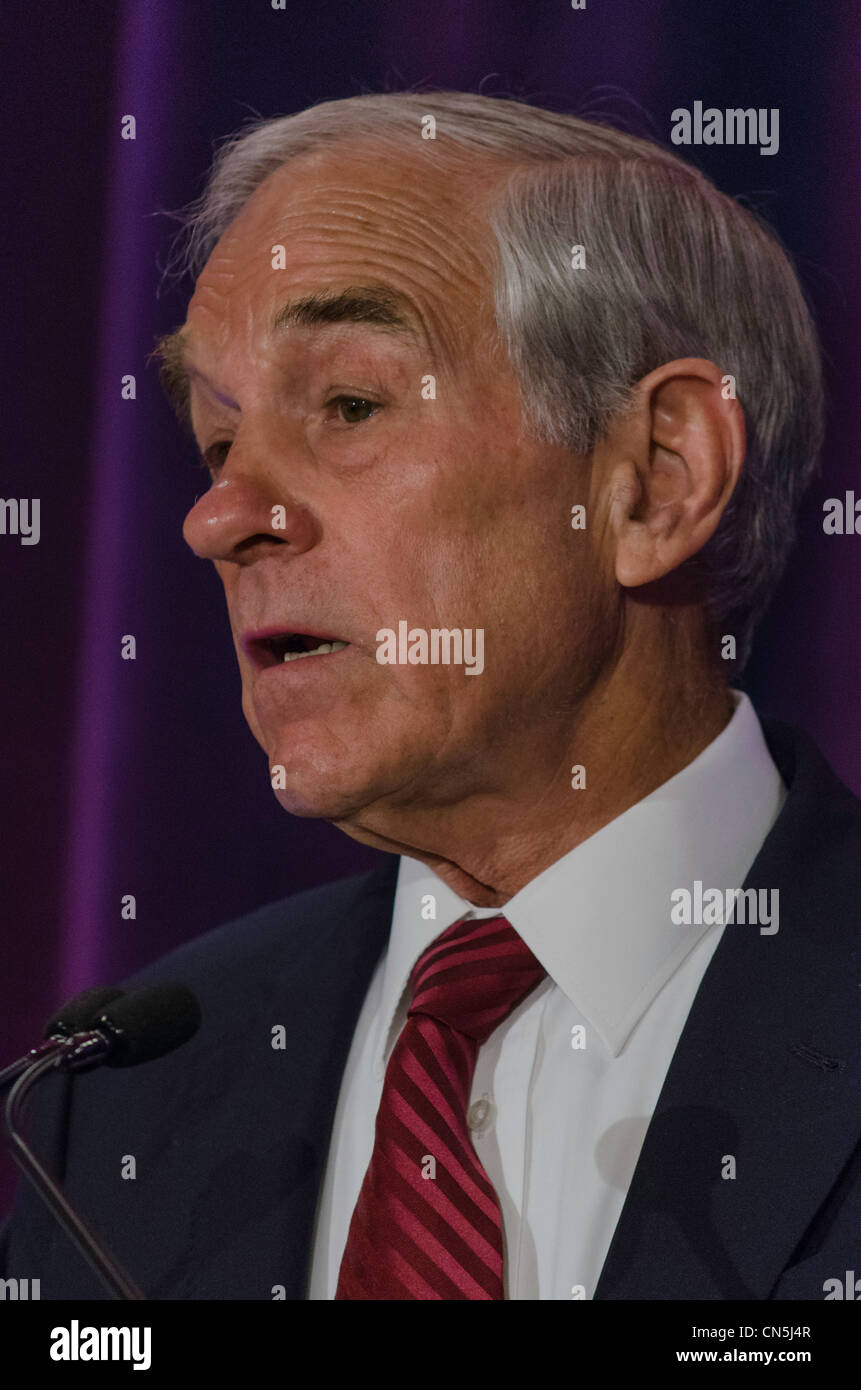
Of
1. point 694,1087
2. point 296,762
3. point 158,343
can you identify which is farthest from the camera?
point 158,343

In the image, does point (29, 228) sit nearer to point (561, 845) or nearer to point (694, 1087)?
point (561, 845)

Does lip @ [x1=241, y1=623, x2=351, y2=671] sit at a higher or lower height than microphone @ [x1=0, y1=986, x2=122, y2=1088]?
higher

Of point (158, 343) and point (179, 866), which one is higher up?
point (158, 343)

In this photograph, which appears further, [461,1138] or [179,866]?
[179,866]

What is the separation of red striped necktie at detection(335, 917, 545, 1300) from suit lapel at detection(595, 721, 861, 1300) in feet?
0.47

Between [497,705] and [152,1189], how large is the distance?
0.64 m

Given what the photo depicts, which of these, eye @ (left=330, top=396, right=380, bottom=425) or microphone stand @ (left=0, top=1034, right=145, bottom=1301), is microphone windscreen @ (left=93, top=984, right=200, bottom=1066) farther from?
eye @ (left=330, top=396, right=380, bottom=425)

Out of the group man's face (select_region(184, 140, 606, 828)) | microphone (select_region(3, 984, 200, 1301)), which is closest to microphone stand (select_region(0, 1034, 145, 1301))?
microphone (select_region(3, 984, 200, 1301))

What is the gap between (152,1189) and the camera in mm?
1636

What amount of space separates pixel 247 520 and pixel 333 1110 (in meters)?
0.63

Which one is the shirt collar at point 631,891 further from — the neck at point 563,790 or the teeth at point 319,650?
the teeth at point 319,650

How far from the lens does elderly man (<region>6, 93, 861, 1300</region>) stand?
4.77ft

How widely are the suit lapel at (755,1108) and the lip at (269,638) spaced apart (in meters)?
0.48
